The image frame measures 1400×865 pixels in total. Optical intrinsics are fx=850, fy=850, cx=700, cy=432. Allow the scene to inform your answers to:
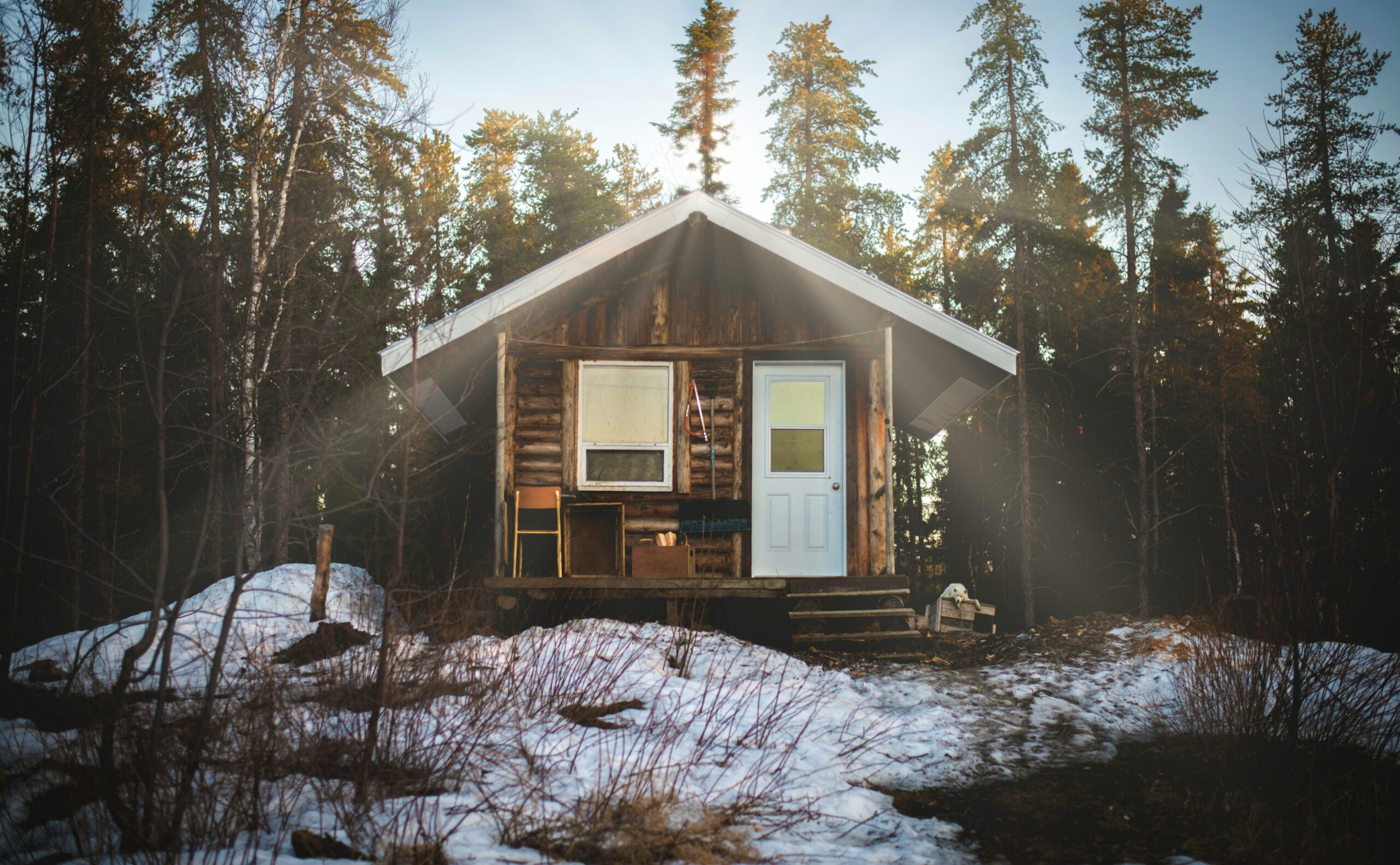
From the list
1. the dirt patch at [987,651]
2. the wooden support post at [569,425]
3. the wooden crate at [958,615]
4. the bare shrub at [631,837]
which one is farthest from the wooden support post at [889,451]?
the bare shrub at [631,837]

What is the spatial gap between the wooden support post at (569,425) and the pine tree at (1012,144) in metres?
13.1

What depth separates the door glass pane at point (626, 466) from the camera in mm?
9633

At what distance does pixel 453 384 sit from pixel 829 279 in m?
5.27

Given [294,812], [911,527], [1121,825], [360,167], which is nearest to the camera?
[294,812]

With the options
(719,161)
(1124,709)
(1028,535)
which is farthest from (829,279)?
(719,161)

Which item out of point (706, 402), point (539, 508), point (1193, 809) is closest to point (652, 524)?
point (539, 508)

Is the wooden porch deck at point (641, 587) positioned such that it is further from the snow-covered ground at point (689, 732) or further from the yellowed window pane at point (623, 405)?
the yellowed window pane at point (623, 405)

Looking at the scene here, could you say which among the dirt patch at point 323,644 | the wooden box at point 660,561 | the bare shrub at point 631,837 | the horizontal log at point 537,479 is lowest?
the bare shrub at point 631,837

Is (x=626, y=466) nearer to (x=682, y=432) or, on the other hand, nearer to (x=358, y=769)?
(x=682, y=432)

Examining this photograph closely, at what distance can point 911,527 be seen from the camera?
977 inches

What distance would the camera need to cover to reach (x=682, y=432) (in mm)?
9688

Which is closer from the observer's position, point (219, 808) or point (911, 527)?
point (219, 808)

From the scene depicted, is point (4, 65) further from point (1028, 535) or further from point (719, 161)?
point (719, 161)

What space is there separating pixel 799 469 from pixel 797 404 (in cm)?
75
